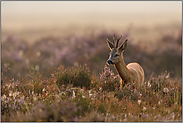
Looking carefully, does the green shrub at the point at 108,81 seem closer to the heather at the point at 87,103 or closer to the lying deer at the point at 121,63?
the heather at the point at 87,103

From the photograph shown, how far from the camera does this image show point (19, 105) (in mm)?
4883

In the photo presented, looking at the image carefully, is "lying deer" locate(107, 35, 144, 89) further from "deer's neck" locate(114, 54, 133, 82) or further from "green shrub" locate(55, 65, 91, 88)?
"green shrub" locate(55, 65, 91, 88)

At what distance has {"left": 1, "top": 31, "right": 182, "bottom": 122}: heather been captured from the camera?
13.9 ft

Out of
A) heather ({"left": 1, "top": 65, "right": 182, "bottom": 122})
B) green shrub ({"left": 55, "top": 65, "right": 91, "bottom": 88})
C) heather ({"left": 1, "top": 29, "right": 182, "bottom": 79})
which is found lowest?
heather ({"left": 1, "top": 65, "right": 182, "bottom": 122})

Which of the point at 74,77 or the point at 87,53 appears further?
the point at 87,53

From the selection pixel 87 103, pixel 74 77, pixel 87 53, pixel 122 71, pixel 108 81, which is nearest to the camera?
pixel 87 103

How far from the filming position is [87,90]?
609 centimetres

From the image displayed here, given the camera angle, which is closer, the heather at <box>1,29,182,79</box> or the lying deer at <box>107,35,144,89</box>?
the lying deer at <box>107,35,144,89</box>

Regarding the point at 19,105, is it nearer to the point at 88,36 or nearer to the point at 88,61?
the point at 88,61

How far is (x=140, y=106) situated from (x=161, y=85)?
161cm

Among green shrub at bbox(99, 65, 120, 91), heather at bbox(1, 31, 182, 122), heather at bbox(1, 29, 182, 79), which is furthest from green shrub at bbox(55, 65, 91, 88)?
heather at bbox(1, 29, 182, 79)

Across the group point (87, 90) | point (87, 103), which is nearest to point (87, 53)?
point (87, 90)

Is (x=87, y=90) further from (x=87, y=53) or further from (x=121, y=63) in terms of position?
(x=87, y=53)

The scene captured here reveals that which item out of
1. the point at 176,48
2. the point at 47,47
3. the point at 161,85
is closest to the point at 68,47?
the point at 47,47
